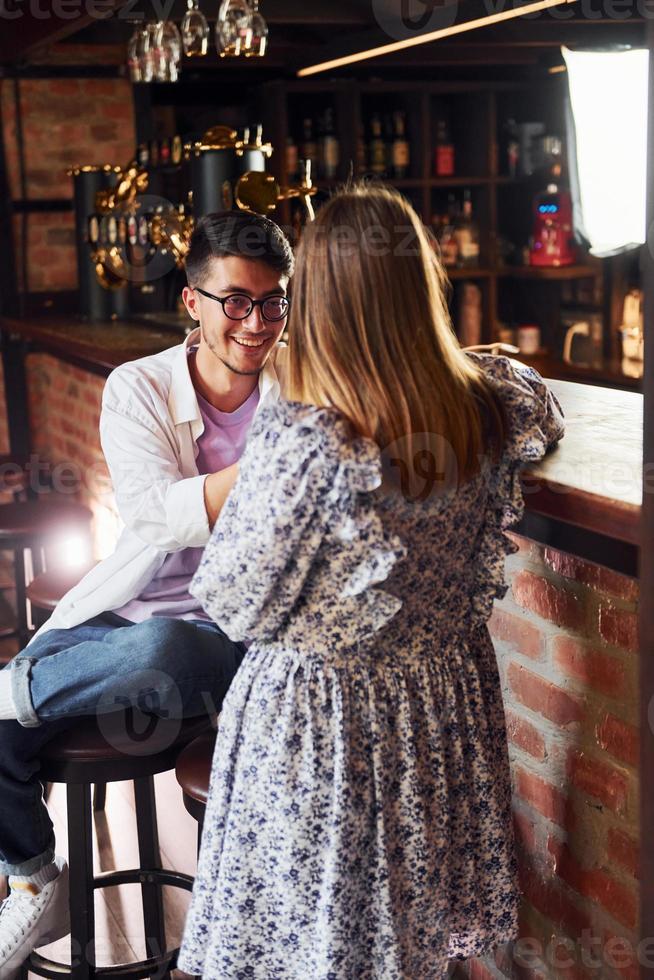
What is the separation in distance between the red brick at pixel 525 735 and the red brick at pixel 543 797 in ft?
0.13

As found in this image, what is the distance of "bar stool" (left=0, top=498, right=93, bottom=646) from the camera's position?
3.44m

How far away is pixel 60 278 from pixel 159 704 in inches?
158

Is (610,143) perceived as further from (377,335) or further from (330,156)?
(330,156)

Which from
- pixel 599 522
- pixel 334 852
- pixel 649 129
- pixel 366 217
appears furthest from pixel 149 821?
pixel 649 129

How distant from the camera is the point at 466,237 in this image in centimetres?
579

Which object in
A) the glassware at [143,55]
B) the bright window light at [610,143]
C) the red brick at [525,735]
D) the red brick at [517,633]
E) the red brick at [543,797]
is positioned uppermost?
the glassware at [143,55]

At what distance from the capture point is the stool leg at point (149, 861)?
226 cm

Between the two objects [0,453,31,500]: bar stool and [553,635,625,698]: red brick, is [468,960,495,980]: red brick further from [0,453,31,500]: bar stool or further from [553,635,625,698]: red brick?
[0,453,31,500]: bar stool

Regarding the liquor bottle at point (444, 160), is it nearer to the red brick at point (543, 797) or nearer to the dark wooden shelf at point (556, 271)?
the dark wooden shelf at point (556, 271)

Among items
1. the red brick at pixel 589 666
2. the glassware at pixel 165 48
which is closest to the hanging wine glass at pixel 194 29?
A: the glassware at pixel 165 48

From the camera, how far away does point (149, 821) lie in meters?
2.29

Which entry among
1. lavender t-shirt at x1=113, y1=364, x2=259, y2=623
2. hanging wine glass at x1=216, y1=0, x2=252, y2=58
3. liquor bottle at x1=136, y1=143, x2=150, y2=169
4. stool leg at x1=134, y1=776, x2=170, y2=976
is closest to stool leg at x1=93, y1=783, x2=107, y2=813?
stool leg at x1=134, y1=776, x2=170, y2=976

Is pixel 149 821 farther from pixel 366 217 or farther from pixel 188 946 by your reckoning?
pixel 366 217

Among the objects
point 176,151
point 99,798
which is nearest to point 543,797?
point 99,798
